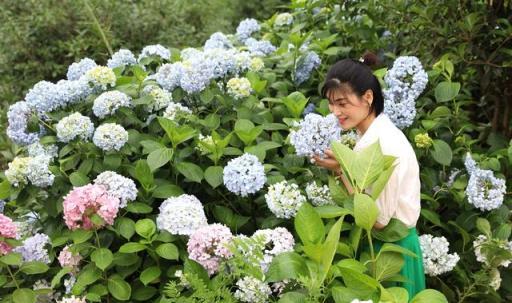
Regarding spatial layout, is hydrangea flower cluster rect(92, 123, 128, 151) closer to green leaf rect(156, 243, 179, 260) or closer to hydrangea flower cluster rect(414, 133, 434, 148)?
green leaf rect(156, 243, 179, 260)

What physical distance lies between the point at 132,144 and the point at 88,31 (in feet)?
11.6

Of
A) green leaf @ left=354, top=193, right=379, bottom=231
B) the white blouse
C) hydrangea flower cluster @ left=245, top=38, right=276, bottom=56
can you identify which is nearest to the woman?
the white blouse

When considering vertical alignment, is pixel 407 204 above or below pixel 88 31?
above

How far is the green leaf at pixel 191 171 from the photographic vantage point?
2.68m

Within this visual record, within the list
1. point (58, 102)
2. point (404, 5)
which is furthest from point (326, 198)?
point (404, 5)

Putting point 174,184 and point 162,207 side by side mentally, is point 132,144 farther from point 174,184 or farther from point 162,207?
point 162,207

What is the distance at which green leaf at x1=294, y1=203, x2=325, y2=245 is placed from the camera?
2.05m

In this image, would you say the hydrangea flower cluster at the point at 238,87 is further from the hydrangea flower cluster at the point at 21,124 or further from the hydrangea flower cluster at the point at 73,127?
the hydrangea flower cluster at the point at 21,124

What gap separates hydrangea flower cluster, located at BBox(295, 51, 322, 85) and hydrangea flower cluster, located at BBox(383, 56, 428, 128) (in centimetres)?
74

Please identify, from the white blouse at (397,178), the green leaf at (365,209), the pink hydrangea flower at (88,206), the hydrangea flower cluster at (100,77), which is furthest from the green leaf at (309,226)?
the hydrangea flower cluster at (100,77)

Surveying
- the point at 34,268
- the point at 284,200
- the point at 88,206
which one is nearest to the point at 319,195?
the point at 284,200

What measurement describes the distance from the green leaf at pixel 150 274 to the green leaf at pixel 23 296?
17.7 inches

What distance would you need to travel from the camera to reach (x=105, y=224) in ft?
8.16

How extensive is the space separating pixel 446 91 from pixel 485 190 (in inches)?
23.9
